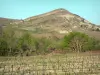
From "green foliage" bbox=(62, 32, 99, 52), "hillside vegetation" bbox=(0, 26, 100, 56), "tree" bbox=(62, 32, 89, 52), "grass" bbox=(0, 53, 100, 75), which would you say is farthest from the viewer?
"green foliage" bbox=(62, 32, 99, 52)

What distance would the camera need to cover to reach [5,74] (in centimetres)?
1521

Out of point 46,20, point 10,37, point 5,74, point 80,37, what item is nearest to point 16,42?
point 10,37

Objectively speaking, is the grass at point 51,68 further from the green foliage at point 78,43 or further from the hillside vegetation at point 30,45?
the green foliage at point 78,43

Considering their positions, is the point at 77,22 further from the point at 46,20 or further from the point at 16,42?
the point at 16,42

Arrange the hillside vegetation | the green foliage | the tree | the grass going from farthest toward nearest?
1. the green foliage
2. the tree
3. the hillside vegetation
4. the grass

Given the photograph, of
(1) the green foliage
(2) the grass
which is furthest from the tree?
(2) the grass

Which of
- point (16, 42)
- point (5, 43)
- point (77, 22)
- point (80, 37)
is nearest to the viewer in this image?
point (5, 43)

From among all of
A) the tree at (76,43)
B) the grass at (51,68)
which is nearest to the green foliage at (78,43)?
the tree at (76,43)

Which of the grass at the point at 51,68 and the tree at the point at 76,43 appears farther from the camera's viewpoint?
the tree at the point at 76,43

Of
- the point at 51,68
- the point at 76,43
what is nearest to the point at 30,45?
the point at 76,43

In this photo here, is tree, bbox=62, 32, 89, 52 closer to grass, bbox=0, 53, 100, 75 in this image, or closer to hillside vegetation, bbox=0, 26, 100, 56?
hillside vegetation, bbox=0, 26, 100, 56

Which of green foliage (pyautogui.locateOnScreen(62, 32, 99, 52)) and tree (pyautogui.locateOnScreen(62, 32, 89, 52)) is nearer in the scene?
tree (pyautogui.locateOnScreen(62, 32, 89, 52))

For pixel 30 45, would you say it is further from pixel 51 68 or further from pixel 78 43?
pixel 51 68

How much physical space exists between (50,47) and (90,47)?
10.8m
